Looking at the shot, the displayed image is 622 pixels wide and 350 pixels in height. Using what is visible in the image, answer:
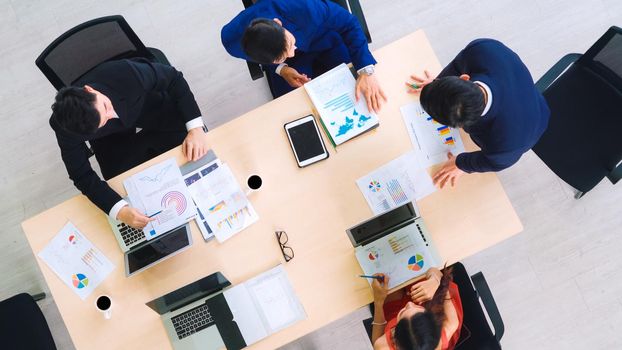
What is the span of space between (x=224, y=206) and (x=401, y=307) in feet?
2.90

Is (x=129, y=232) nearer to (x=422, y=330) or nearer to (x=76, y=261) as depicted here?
(x=76, y=261)

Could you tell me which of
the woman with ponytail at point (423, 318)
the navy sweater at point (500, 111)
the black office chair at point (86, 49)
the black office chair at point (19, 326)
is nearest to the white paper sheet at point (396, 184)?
the navy sweater at point (500, 111)

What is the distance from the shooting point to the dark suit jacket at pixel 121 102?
5.69ft

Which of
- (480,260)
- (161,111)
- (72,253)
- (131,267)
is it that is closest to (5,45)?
(161,111)

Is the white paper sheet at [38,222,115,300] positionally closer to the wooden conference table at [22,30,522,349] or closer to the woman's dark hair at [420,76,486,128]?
the wooden conference table at [22,30,522,349]

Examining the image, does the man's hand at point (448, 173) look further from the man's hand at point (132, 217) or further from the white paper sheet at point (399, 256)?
the man's hand at point (132, 217)

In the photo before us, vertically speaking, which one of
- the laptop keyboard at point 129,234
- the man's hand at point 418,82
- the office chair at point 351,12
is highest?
the office chair at point 351,12

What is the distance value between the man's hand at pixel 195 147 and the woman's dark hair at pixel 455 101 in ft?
3.00

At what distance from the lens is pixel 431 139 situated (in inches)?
69.2

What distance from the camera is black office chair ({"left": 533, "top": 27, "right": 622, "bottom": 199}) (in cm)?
188

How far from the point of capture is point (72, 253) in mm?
1783

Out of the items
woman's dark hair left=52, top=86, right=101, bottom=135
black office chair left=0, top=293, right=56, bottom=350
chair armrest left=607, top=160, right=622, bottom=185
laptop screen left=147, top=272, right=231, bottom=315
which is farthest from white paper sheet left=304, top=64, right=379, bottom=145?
black office chair left=0, top=293, right=56, bottom=350

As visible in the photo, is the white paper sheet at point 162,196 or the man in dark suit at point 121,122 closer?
the man in dark suit at point 121,122

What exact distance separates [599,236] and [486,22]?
1.41 meters
